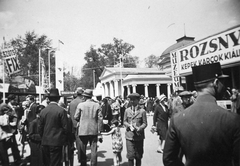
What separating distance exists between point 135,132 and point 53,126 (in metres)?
1.86

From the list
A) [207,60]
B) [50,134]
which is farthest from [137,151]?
[207,60]

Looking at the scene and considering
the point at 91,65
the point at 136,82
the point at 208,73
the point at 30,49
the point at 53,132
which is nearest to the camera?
the point at 208,73

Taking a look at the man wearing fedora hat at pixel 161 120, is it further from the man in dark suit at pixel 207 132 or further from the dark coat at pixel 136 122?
the man in dark suit at pixel 207 132

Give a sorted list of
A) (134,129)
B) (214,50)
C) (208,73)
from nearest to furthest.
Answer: (208,73)
(134,129)
(214,50)

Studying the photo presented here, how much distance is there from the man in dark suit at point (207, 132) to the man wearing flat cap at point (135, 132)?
8.23 ft

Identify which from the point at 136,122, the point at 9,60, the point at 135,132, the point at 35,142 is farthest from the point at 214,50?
the point at 9,60

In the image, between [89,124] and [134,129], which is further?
[89,124]

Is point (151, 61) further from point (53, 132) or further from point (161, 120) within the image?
point (53, 132)

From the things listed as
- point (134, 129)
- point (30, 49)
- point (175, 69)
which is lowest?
point (134, 129)

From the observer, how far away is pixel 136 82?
133 ft

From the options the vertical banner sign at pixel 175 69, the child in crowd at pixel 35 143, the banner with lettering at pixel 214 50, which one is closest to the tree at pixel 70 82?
the vertical banner sign at pixel 175 69

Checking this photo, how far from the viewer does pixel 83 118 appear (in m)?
4.67

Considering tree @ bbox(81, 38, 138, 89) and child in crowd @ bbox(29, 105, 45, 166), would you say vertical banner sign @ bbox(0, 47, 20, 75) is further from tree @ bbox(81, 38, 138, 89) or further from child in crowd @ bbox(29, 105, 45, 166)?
tree @ bbox(81, 38, 138, 89)

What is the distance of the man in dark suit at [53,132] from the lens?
388 centimetres
